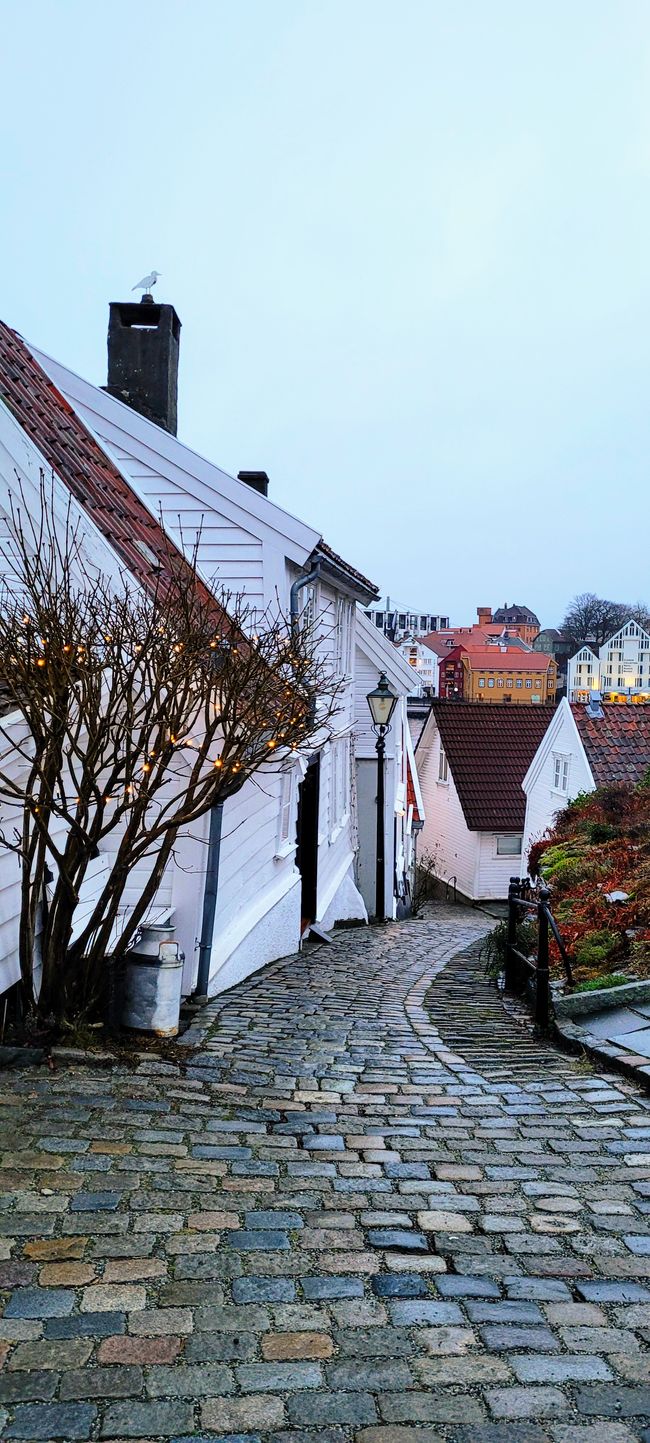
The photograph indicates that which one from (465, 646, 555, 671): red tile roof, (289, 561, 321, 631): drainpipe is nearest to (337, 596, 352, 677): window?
(289, 561, 321, 631): drainpipe

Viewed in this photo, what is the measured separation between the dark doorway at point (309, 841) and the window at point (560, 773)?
33.0 ft

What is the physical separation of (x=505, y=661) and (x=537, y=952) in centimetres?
9615

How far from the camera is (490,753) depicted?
3231cm

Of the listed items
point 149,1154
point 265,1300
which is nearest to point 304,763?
point 149,1154

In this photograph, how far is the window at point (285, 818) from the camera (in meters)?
12.2

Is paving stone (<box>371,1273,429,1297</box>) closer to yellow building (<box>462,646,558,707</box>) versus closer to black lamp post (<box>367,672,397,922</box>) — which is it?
black lamp post (<box>367,672,397,922</box>)

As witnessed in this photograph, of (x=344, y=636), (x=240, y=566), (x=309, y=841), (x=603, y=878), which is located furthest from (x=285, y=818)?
(x=344, y=636)

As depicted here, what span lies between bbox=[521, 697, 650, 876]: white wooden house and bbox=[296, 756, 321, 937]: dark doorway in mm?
6534

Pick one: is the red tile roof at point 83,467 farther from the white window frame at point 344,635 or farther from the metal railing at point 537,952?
the white window frame at point 344,635

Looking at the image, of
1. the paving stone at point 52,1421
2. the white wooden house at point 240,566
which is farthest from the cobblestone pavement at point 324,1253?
the white wooden house at point 240,566

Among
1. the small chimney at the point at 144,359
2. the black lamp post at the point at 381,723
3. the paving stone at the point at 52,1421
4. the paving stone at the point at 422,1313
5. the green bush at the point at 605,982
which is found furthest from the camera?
the black lamp post at the point at 381,723

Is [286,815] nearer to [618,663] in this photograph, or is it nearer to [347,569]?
[347,569]

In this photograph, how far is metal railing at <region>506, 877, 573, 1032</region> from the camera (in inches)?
303

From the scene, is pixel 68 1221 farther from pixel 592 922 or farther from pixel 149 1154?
pixel 592 922
